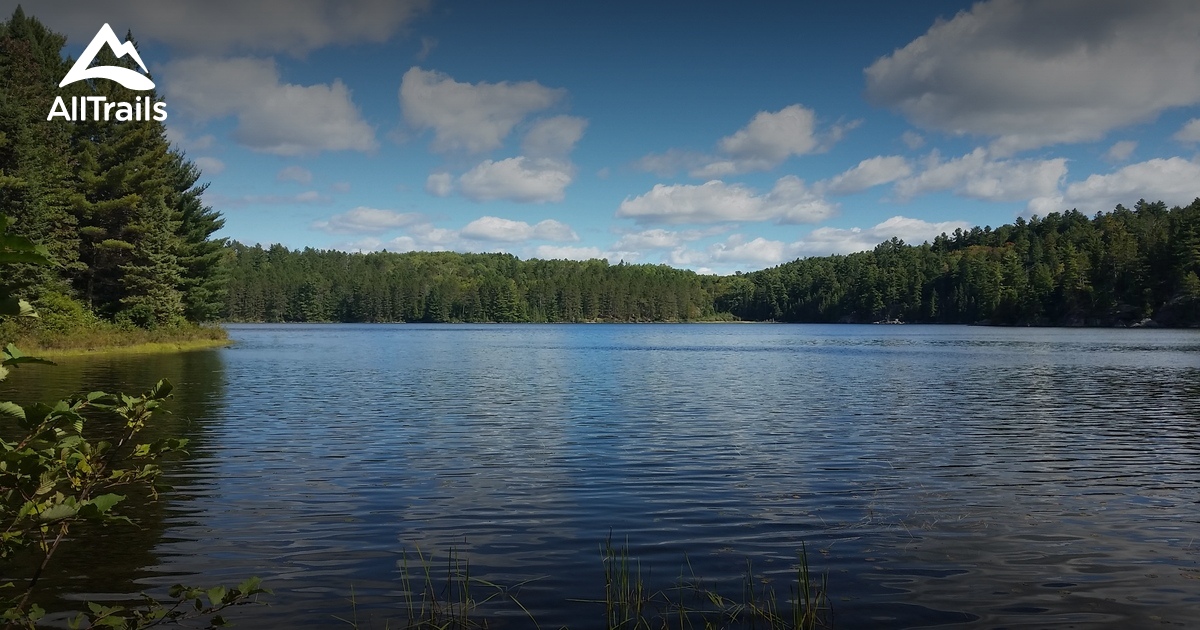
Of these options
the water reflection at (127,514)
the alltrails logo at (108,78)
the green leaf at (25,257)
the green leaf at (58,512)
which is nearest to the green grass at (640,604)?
the water reflection at (127,514)

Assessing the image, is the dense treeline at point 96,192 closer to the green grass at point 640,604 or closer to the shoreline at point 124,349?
the shoreline at point 124,349

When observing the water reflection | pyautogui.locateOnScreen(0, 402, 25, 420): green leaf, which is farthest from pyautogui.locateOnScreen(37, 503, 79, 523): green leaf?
the water reflection

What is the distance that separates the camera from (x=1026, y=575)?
11.9 m

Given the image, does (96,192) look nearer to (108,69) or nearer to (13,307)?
(108,69)

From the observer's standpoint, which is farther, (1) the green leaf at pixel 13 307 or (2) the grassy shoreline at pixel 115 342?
(2) the grassy shoreline at pixel 115 342

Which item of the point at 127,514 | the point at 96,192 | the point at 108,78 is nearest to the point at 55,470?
the point at 127,514

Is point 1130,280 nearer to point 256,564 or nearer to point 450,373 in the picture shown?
point 450,373

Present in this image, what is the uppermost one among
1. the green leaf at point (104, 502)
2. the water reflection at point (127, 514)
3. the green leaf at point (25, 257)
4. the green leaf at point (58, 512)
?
the green leaf at point (25, 257)

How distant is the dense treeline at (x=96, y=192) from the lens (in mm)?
59188

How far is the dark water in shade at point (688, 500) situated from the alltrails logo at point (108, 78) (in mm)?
39964

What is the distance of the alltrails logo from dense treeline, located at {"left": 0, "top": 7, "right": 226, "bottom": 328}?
32.2 inches

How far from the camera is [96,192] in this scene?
67.8 metres

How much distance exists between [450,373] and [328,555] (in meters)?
40.2

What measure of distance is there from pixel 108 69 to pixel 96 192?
11.1 metres
